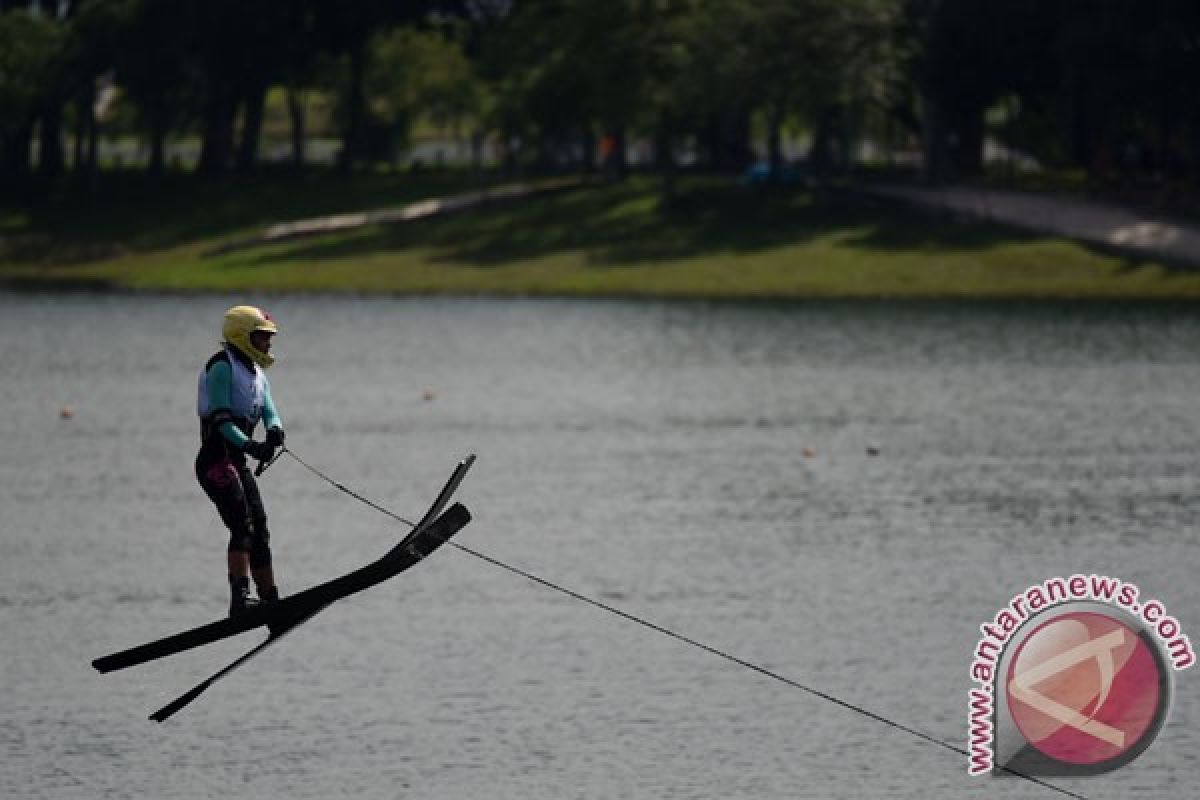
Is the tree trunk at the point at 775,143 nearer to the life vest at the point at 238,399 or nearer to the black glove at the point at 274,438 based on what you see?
the life vest at the point at 238,399

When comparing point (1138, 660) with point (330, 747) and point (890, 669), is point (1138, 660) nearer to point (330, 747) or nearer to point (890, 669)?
point (890, 669)

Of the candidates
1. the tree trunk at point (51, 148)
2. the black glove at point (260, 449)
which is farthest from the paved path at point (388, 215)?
the black glove at point (260, 449)

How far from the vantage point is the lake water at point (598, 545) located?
3678 centimetres

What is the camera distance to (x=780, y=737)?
125 ft

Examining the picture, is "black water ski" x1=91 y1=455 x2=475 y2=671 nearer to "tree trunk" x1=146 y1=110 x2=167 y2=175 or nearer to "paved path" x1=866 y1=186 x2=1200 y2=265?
"paved path" x1=866 y1=186 x2=1200 y2=265

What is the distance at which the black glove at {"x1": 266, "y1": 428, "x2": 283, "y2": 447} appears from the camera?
79.2 feet

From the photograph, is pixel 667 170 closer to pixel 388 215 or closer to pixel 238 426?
pixel 388 215

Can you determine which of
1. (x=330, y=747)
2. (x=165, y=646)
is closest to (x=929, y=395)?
(x=330, y=747)

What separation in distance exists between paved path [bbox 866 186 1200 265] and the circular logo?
7812 cm

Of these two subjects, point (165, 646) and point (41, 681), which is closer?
point (165, 646)

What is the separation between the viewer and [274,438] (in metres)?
24.2

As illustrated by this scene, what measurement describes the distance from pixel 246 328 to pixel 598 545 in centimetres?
3150

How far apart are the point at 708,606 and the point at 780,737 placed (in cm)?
1011

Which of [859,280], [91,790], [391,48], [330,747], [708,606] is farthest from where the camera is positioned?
[391,48]
